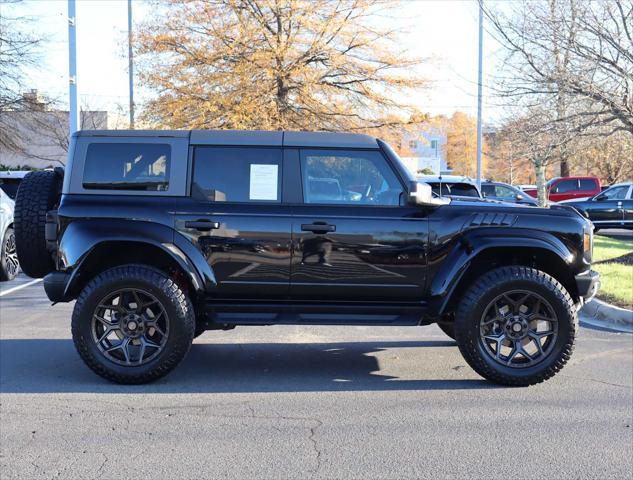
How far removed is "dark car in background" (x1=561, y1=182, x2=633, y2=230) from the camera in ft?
63.9

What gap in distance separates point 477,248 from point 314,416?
1829 mm

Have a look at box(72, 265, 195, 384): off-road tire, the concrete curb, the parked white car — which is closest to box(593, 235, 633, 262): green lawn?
the concrete curb

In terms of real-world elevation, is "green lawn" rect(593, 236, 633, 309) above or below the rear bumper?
below

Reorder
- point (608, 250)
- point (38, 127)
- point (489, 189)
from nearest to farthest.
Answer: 1. point (608, 250)
2. point (489, 189)
3. point (38, 127)

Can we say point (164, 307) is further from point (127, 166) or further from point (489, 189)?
point (489, 189)

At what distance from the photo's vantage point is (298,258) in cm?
514

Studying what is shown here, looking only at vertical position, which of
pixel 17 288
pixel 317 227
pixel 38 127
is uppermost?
pixel 38 127

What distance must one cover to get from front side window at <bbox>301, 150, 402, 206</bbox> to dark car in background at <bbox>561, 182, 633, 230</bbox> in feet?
52.2

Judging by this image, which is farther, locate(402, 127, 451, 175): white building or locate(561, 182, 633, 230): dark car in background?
locate(402, 127, 451, 175): white building

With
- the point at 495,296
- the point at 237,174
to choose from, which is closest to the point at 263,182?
the point at 237,174

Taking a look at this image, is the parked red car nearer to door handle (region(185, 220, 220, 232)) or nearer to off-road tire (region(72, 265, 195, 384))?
door handle (region(185, 220, 220, 232))

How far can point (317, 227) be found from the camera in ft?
16.7

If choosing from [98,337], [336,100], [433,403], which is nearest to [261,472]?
→ [433,403]

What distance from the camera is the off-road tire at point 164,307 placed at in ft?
16.6
